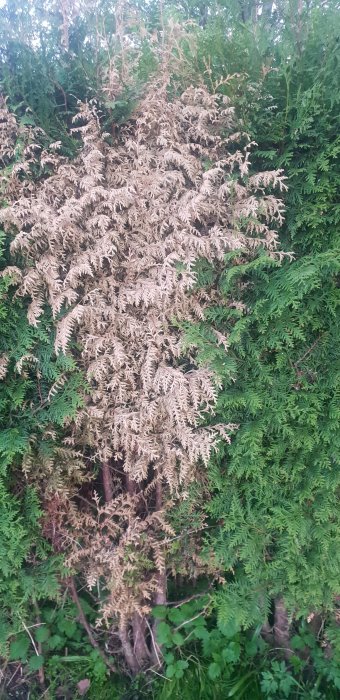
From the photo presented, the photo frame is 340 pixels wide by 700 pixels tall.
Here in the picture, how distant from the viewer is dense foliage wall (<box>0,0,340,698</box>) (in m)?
2.27

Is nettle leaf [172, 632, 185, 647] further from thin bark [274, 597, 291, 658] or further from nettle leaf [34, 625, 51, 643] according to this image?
nettle leaf [34, 625, 51, 643]

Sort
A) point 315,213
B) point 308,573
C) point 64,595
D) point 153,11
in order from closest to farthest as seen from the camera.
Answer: point 315,213 → point 308,573 → point 64,595 → point 153,11

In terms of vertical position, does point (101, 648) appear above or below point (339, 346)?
below

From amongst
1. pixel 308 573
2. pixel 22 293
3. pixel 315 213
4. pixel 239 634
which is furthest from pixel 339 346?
pixel 239 634

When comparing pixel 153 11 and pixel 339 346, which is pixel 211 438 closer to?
pixel 339 346

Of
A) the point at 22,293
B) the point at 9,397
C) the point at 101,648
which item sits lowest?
the point at 101,648

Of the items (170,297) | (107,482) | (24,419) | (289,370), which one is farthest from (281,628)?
(170,297)

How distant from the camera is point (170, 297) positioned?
94.0 inches

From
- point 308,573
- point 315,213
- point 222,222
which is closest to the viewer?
point 315,213

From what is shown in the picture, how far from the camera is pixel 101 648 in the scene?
9.77ft

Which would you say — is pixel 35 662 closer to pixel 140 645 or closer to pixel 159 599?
pixel 140 645

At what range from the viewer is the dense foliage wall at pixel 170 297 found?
Answer: 2.27 meters

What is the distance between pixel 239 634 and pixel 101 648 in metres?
0.85

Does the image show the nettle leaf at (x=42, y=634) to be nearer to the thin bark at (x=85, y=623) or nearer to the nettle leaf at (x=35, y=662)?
the nettle leaf at (x=35, y=662)
